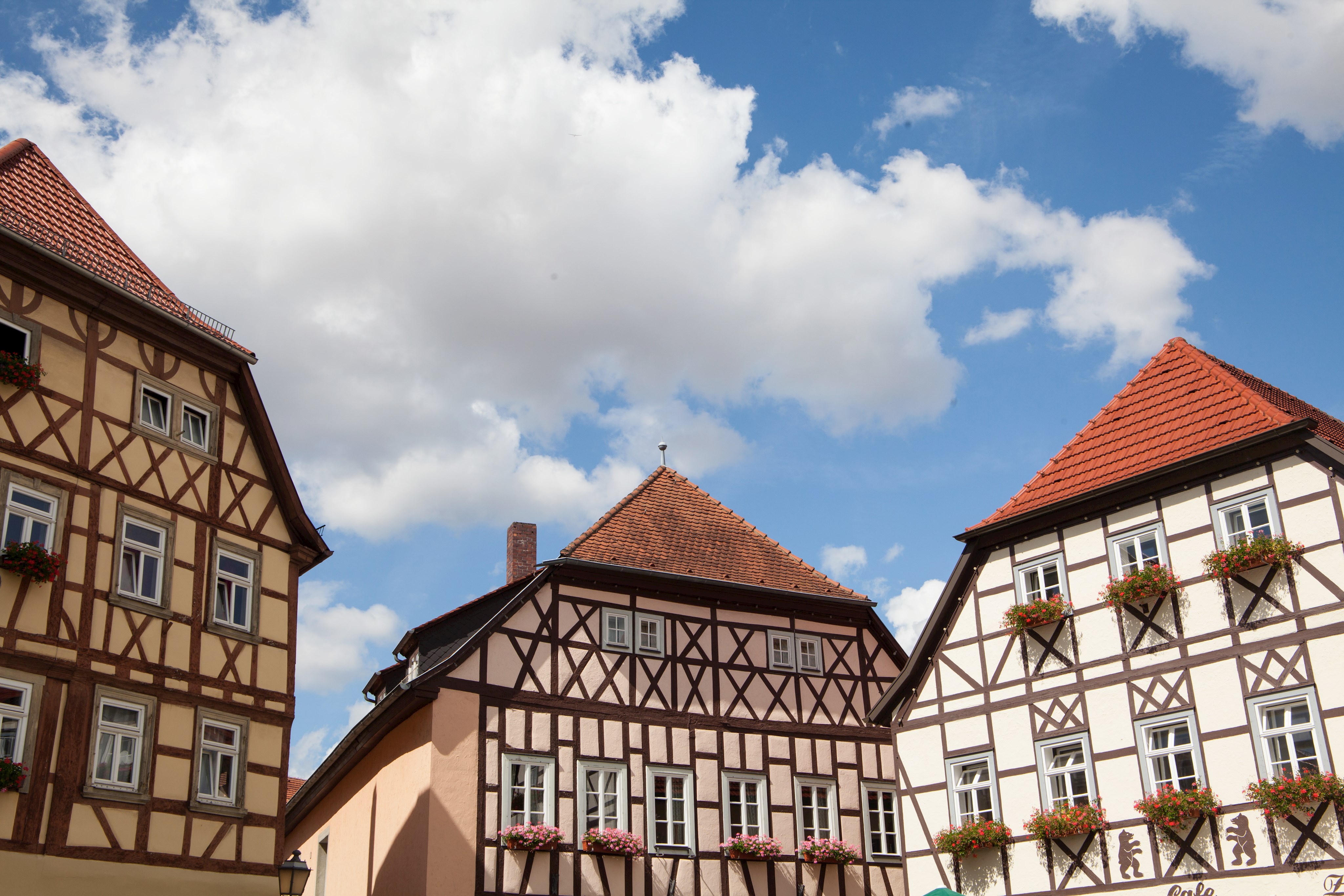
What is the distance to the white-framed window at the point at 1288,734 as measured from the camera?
1617cm

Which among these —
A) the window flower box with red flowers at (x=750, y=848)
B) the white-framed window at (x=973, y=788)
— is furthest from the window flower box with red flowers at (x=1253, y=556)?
the window flower box with red flowers at (x=750, y=848)

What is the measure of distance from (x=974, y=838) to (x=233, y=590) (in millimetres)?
11809

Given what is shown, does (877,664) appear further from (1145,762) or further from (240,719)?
(240,719)

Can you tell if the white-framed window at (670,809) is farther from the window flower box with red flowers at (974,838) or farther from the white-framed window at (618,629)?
the window flower box with red flowers at (974,838)

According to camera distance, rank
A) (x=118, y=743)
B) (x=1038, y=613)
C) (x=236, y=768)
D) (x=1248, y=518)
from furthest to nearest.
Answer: (x=1038, y=613) < (x=1248, y=518) < (x=236, y=768) < (x=118, y=743)

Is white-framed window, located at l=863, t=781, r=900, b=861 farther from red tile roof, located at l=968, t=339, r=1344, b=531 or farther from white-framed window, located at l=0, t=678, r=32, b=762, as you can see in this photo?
white-framed window, located at l=0, t=678, r=32, b=762

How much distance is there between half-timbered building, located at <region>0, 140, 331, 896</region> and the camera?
15.3 metres

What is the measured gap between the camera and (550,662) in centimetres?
2281

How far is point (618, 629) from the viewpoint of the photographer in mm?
23844

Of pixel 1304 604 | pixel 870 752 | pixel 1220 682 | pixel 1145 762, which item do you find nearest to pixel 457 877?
pixel 870 752

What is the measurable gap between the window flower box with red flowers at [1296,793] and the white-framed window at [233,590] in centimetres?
1407

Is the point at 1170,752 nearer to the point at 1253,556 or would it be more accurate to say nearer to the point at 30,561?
the point at 1253,556

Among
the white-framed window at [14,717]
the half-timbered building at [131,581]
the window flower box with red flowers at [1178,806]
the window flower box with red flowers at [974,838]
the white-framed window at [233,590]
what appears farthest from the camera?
the window flower box with red flowers at [974,838]

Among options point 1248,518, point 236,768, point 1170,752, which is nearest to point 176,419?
point 236,768
